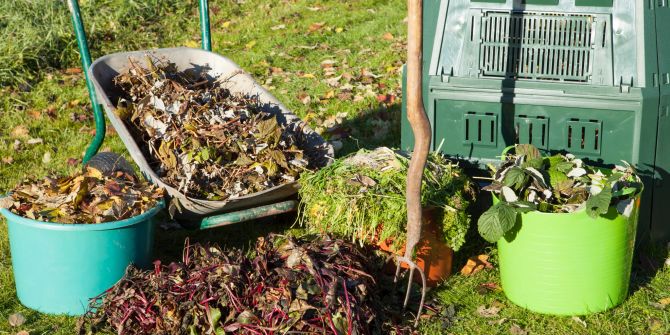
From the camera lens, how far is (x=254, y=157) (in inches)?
183

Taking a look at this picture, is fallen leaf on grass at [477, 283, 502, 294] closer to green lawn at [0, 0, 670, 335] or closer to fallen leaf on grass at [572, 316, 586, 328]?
green lawn at [0, 0, 670, 335]

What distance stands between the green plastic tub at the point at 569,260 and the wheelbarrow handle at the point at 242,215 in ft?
3.63

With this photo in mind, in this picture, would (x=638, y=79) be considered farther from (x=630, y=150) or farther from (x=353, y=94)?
(x=353, y=94)

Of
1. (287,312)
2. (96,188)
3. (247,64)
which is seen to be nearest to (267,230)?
(96,188)

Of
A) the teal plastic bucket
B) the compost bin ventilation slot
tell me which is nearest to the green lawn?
the teal plastic bucket

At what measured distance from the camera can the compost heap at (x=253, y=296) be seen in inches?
151

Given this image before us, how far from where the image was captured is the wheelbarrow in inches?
175

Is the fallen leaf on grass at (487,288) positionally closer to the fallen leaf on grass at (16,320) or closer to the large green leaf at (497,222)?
the large green leaf at (497,222)

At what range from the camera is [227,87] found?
5.36 m

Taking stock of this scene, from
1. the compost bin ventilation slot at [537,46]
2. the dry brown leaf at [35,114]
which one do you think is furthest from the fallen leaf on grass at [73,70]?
the compost bin ventilation slot at [537,46]

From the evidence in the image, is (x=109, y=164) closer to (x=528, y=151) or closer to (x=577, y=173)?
(x=528, y=151)

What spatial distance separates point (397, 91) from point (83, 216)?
141 inches

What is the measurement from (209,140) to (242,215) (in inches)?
18.6

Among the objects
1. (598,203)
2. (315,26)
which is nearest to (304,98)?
(315,26)
